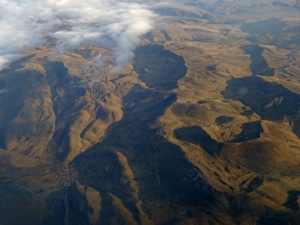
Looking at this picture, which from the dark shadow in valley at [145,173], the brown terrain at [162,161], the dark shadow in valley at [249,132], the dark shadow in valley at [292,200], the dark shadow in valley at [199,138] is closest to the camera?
the dark shadow in valley at [292,200]

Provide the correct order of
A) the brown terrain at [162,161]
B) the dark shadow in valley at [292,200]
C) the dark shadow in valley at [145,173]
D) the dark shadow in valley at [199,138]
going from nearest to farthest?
the dark shadow in valley at [292,200] < the brown terrain at [162,161] < the dark shadow in valley at [145,173] < the dark shadow in valley at [199,138]

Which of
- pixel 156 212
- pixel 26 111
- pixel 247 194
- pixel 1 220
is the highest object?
pixel 247 194

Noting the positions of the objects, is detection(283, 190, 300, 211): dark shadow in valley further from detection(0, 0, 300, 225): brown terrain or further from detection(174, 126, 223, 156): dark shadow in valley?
detection(174, 126, 223, 156): dark shadow in valley

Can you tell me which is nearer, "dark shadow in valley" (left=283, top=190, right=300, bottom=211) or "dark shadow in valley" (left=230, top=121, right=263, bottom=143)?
"dark shadow in valley" (left=283, top=190, right=300, bottom=211)

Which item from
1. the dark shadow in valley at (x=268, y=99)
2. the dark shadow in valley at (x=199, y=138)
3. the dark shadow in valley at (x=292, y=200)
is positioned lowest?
the dark shadow in valley at (x=268, y=99)

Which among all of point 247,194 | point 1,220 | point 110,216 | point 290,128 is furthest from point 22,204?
point 290,128

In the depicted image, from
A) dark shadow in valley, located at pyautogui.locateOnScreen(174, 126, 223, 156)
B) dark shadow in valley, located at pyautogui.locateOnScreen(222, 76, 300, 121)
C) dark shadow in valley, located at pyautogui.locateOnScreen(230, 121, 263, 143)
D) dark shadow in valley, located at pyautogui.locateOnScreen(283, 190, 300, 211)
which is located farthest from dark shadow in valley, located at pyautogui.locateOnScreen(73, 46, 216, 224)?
dark shadow in valley, located at pyautogui.locateOnScreen(222, 76, 300, 121)

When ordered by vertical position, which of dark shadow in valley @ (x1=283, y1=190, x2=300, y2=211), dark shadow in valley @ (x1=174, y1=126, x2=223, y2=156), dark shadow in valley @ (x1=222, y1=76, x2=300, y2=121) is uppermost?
dark shadow in valley @ (x1=283, y1=190, x2=300, y2=211)

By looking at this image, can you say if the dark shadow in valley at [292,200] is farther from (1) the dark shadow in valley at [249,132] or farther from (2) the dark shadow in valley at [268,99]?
(2) the dark shadow in valley at [268,99]

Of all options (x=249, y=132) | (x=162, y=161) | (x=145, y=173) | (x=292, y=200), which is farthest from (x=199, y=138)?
(x=292, y=200)

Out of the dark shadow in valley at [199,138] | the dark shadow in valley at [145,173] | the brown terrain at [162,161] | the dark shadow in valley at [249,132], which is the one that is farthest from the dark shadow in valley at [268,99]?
the dark shadow in valley at [145,173]

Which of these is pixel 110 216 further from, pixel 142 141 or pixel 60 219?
pixel 142 141
